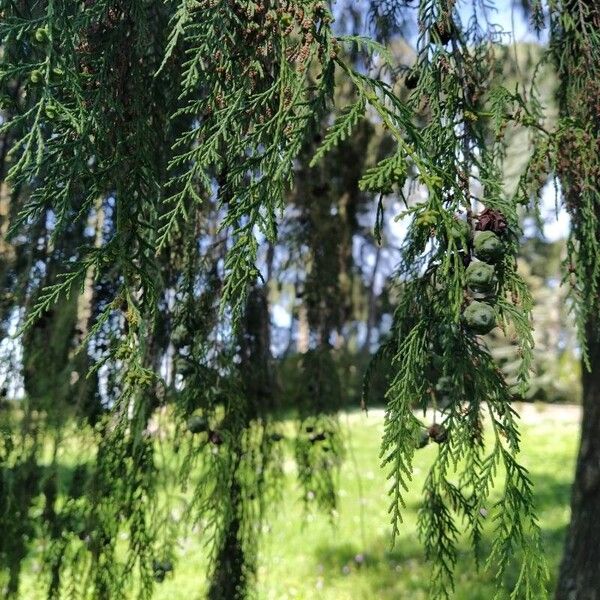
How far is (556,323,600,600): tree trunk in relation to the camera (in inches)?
118

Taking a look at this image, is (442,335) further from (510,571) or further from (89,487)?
(510,571)

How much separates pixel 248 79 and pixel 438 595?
3.27 feet

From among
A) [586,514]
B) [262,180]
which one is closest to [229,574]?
[586,514]

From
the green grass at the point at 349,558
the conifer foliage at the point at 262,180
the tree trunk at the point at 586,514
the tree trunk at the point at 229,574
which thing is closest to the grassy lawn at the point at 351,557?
the green grass at the point at 349,558

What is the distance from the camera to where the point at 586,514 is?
3.09 meters

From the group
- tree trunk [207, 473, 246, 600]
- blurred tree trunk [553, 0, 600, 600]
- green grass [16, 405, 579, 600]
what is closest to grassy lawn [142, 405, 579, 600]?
green grass [16, 405, 579, 600]

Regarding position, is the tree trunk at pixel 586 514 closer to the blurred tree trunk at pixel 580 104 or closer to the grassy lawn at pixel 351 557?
the grassy lawn at pixel 351 557

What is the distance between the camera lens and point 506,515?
1036mm

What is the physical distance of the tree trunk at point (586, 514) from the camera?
3.01 meters

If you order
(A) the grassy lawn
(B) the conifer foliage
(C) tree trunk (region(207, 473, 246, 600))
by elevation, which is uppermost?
(B) the conifer foliage

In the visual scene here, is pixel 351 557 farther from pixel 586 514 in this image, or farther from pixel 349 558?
pixel 586 514

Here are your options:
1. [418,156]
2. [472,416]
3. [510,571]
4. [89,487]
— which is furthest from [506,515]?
[510,571]

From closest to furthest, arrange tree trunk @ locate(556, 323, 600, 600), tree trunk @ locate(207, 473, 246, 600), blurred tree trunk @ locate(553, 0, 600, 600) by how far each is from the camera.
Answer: blurred tree trunk @ locate(553, 0, 600, 600), tree trunk @ locate(207, 473, 246, 600), tree trunk @ locate(556, 323, 600, 600)

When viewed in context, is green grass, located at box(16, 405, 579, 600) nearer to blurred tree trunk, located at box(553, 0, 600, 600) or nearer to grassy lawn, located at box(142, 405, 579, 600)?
grassy lawn, located at box(142, 405, 579, 600)
